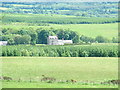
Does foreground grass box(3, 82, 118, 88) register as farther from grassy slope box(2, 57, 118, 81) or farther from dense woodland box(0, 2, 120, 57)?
dense woodland box(0, 2, 120, 57)

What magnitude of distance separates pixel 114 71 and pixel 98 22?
52.3 metres

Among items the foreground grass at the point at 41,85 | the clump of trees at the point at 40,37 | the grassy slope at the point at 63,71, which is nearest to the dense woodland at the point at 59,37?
the clump of trees at the point at 40,37

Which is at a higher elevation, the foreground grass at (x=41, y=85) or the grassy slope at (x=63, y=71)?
the foreground grass at (x=41, y=85)

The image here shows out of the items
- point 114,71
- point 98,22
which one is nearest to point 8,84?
point 114,71

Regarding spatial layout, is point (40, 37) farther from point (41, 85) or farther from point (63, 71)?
point (41, 85)

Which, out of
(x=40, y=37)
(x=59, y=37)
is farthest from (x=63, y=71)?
(x=59, y=37)

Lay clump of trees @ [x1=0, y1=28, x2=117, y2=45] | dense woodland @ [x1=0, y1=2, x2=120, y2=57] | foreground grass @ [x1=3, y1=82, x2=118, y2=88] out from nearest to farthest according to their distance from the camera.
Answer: foreground grass @ [x1=3, y1=82, x2=118, y2=88] < dense woodland @ [x1=0, y1=2, x2=120, y2=57] < clump of trees @ [x1=0, y1=28, x2=117, y2=45]

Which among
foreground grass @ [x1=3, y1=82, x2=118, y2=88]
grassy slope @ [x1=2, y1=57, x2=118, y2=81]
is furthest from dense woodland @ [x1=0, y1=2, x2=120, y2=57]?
foreground grass @ [x1=3, y1=82, x2=118, y2=88]

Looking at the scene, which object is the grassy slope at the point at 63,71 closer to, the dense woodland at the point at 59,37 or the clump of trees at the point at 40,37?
the dense woodland at the point at 59,37

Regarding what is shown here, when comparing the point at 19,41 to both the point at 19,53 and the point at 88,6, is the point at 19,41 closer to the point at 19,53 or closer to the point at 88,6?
the point at 19,53

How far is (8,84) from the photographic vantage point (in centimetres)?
1171

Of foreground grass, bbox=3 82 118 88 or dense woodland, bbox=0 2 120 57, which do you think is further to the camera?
dense woodland, bbox=0 2 120 57

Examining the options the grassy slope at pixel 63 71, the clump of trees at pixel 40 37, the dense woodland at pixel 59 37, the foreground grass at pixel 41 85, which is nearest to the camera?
the foreground grass at pixel 41 85

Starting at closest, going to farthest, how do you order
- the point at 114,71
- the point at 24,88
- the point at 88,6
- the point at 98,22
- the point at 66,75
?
1. the point at 24,88
2. the point at 66,75
3. the point at 114,71
4. the point at 98,22
5. the point at 88,6
